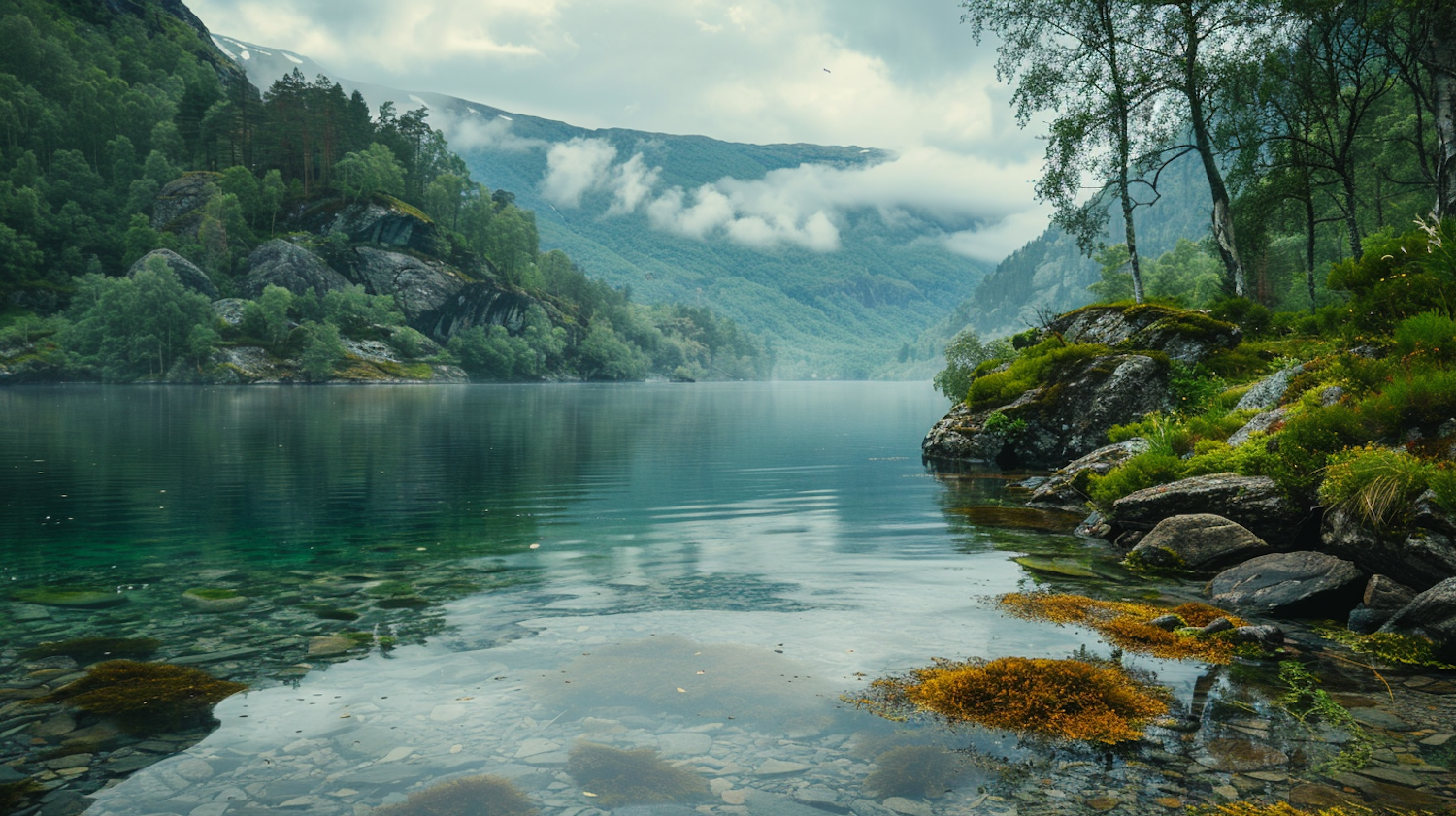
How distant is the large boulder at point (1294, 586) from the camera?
11086mm

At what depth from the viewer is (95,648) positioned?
1002 centimetres

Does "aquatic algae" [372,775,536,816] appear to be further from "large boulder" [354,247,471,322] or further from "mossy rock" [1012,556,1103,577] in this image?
"large boulder" [354,247,471,322]

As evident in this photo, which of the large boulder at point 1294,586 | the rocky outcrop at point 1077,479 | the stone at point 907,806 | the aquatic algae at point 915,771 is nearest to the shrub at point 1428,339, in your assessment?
the large boulder at point 1294,586

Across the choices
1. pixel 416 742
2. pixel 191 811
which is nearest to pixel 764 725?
pixel 416 742

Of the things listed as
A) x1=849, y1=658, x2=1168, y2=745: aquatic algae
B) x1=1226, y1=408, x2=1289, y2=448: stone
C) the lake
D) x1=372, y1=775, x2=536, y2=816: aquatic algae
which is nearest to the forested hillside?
the lake

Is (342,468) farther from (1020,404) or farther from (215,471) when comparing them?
(1020,404)

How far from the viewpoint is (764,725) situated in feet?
24.7

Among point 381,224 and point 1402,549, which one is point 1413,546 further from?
point 381,224

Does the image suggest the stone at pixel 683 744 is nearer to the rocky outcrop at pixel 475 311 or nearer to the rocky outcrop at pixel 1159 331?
the rocky outcrop at pixel 1159 331

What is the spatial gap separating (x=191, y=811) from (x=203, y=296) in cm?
14398

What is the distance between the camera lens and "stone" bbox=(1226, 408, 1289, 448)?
16.8 m

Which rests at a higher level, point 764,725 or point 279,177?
point 279,177

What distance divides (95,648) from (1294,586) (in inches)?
643

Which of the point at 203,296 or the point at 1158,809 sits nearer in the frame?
the point at 1158,809
